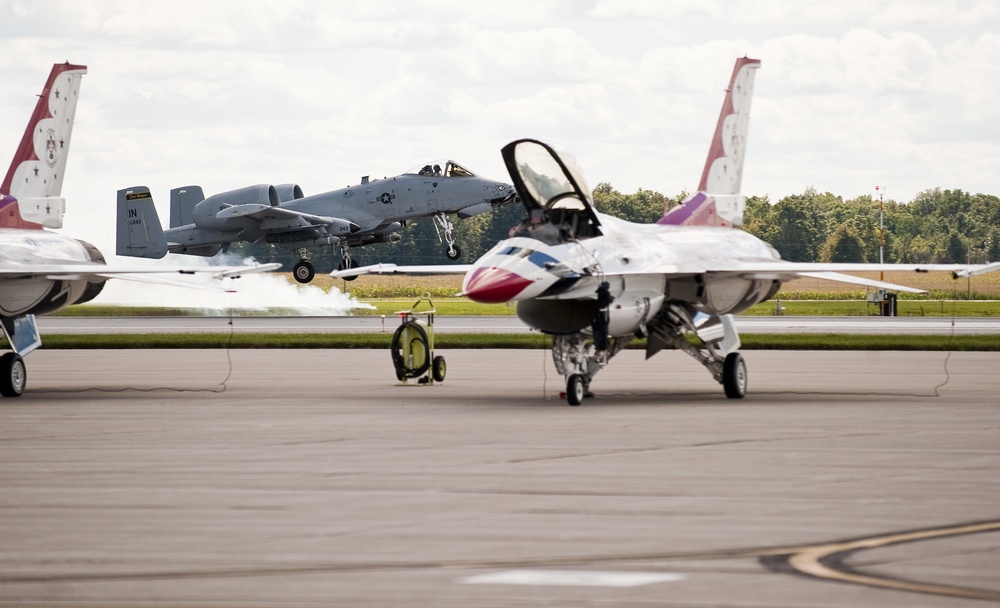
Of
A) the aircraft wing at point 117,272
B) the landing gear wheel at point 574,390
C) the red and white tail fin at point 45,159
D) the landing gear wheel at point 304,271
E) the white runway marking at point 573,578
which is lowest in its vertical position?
the white runway marking at point 573,578

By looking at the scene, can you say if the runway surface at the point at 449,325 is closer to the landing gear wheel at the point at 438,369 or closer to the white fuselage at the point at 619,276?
the landing gear wheel at the point at 438,369

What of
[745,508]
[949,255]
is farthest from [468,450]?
[949,255]

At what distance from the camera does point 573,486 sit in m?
10.7

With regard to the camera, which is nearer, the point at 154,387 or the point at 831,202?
the point at 154,387


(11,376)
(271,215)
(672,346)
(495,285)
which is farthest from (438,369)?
(271,215)

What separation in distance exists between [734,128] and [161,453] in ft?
42.0

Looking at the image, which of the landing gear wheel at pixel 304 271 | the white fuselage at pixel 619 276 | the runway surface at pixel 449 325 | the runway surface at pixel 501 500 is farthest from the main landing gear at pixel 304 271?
the white fuselage at pixel 619 276

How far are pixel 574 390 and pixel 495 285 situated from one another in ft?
6.02

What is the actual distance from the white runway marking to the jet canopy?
11219 millimetres

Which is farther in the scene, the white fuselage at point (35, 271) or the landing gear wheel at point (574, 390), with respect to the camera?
the white fuselage at point (35, 271)

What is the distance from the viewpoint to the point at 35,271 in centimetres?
1933

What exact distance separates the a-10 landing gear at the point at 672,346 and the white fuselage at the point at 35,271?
718cm

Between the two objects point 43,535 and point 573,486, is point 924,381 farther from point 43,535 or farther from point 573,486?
point 43,535

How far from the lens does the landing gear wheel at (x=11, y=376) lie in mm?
20156
